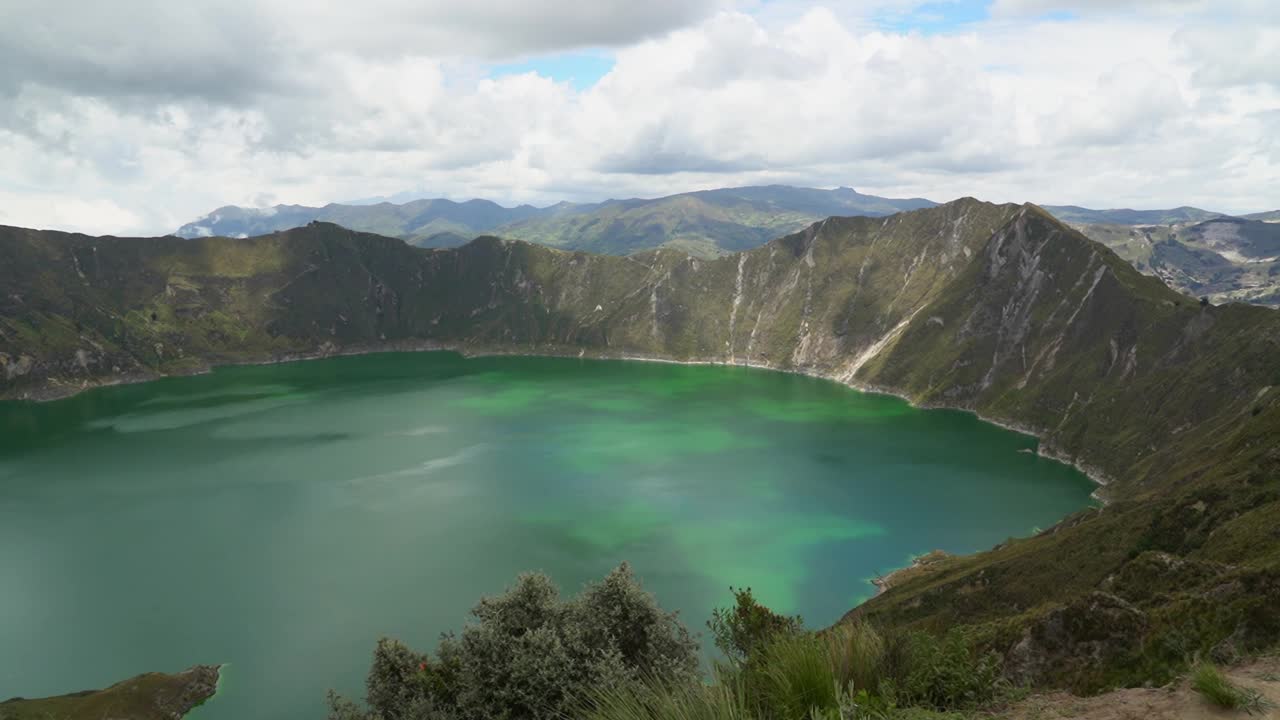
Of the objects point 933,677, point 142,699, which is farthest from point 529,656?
point 142,699

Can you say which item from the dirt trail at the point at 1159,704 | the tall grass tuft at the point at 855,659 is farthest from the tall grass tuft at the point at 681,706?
the dirt trail at the point at 1159,704

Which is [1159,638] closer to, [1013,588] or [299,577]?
[1013,588]

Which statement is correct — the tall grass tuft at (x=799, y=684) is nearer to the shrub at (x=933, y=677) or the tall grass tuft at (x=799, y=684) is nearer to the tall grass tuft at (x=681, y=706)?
the tall grass tuft at (x=681, y=706)

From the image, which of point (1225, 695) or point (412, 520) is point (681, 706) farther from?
point (412, 520)

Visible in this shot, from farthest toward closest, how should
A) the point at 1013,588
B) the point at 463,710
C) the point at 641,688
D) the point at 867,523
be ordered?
the point at 867,523 < the point at 1013,588 < the point at 463,710 < the point at 641,688

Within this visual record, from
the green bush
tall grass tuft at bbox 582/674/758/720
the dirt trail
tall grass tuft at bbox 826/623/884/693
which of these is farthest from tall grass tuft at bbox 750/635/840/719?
the green bush

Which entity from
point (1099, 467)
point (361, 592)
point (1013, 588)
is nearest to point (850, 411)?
point (1099, 467)

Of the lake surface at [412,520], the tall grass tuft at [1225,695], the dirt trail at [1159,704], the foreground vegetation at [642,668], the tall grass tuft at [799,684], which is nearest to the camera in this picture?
the tall grass tuft at [799,684]
